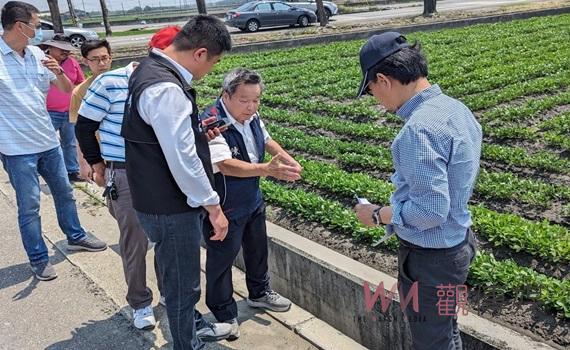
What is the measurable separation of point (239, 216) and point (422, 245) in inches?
54.5

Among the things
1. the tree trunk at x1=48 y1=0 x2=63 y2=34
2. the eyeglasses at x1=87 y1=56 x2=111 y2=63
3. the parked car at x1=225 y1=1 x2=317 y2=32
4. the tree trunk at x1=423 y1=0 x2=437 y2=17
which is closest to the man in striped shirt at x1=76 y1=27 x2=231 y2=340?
the eyeglasses at x1=87 y1=56 x2=111 y2=63

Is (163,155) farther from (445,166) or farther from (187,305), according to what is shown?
(445,166)

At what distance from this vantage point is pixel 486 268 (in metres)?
3.36

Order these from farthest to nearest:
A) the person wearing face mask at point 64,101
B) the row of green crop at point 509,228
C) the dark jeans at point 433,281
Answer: the person wearing face mask at point 64,101, the row of green crop at point 509,228, the dark jeans at point 433,281

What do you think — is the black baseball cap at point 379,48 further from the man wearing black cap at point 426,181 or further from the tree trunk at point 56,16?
the tree trunk at point 56,16

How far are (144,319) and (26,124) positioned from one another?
1821mm

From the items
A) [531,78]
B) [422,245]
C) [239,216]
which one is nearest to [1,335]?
[239,216]

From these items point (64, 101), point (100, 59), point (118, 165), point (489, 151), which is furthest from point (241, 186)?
point (64, 101)

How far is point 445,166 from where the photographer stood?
2.13 m

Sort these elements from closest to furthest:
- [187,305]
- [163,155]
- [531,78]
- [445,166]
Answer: [445,166] → [163,155] → [187,305] → [531,78]

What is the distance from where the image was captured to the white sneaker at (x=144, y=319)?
3.59 meters

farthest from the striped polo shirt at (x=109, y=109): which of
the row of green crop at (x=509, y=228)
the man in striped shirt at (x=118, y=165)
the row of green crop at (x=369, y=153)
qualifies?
the row of green crop at (x=369, y=153)

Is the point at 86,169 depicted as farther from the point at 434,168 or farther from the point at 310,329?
the point at 434,168

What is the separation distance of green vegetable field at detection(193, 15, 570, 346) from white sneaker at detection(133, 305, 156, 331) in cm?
155
